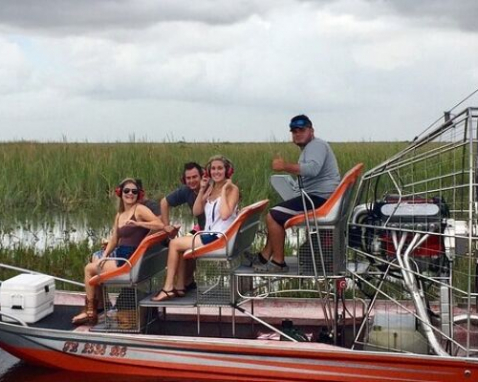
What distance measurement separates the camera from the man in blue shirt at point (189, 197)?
694 centimetres

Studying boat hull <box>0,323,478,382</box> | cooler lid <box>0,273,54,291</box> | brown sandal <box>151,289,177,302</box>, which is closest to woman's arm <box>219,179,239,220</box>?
brown sandal <box>151,289,177,302</box>

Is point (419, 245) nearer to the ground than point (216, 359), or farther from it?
farther from it

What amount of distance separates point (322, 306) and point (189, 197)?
1469 millimetres

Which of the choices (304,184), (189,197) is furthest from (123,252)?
(304,184)

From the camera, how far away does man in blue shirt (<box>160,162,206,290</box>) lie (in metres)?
6.94

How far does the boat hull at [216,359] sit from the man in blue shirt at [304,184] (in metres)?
0.69

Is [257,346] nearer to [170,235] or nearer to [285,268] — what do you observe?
[285,268]

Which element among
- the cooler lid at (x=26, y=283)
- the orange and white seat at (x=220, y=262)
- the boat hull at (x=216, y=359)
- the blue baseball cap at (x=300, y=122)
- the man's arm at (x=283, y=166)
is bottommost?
the boat hull at (x=216, y=359)

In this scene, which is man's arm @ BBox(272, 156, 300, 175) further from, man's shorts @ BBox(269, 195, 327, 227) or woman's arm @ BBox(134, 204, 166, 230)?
woman's arm @ BBox(134, 204, 166, 230)

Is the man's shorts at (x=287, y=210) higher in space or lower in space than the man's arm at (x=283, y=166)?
lower

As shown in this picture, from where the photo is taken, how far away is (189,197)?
7.09 metres

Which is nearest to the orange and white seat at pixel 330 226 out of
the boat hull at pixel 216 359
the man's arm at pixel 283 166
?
the man's arm at pixel 283 166

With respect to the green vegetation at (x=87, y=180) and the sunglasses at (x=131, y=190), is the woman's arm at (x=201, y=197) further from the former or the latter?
the green vegetation at (x=87, y=180)

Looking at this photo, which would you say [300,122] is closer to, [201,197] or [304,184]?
[304,184]
